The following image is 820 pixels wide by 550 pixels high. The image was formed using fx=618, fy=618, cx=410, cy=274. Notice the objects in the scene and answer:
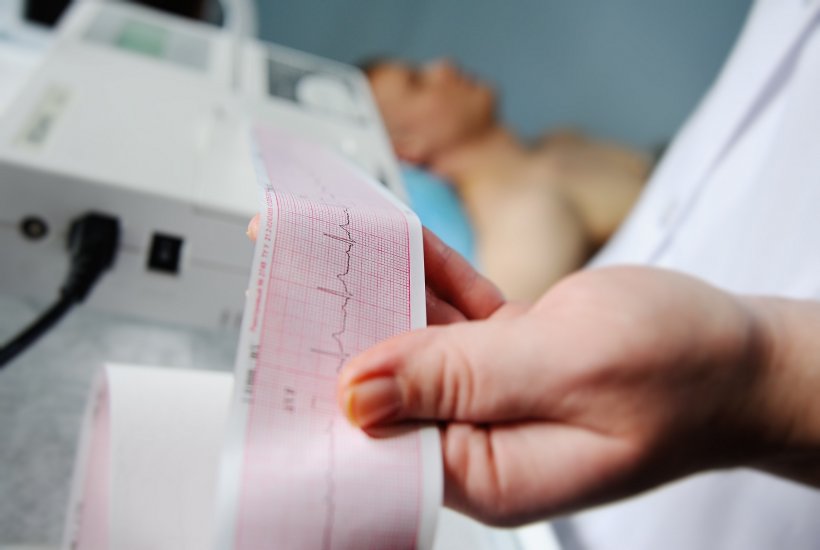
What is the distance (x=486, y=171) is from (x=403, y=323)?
1.19 metres

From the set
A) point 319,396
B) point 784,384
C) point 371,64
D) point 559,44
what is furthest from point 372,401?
point 559,44

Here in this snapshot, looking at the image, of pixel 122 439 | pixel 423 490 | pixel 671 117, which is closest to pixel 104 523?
pixel 122 439

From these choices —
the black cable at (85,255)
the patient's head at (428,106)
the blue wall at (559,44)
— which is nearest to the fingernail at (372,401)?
the black cable at (85,255)

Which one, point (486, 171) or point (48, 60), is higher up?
point (48, 60)

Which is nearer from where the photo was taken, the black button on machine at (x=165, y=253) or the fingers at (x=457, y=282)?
the fingers at (x=457, y=282)

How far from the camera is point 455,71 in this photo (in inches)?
64.3

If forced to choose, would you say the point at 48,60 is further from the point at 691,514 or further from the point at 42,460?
the point at 691,514

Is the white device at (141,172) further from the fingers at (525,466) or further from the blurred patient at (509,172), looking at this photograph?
the blurred patient at (509,172)

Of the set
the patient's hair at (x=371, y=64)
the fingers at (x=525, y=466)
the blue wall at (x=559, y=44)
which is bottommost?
the patient's hair at (x=371, y=64)

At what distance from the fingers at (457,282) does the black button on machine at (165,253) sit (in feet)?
0.77

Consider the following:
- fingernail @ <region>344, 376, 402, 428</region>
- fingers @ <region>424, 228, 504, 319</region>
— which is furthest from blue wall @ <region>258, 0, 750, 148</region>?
fingernail @ <region>344, 376, 402, 428</region>

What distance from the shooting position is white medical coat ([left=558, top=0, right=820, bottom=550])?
0.47 m

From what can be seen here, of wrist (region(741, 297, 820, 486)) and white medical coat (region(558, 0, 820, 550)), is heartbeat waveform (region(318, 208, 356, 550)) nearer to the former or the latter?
wrist (region(741, 297, 820, 486))

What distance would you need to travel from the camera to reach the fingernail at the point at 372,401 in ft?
0.75
